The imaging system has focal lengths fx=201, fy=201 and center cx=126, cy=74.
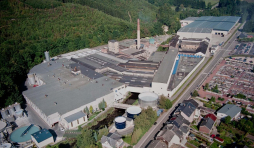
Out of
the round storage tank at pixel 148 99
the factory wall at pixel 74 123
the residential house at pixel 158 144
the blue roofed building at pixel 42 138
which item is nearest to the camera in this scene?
the residential house at pixel 158 144

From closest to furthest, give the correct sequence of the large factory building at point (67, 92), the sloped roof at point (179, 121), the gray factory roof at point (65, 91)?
the sloped roof at point (179, 121), the large factory building at point (67, 92), the gray factory roof at point (65, 91)

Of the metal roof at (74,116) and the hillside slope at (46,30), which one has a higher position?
the hillside slope at (46,30)

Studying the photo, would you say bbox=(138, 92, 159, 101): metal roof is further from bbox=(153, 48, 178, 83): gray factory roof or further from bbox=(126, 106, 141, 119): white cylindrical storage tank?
bbox=(153, 48, 178, 83): gray factory roof

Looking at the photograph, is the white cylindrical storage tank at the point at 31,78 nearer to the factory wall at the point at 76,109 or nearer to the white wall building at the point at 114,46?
the factory wall at the point at 76,109

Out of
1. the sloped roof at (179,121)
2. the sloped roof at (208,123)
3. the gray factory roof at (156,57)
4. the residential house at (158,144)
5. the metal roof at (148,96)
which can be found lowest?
the residential house at (158,144)

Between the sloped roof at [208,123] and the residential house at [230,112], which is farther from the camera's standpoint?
the residential house at [230,112]

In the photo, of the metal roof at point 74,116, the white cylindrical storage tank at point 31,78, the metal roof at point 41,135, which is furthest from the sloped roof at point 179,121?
the white cylindrical storage tank at point 31,78

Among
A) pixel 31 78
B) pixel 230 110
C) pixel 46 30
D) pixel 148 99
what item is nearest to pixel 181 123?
pixel 148 99
